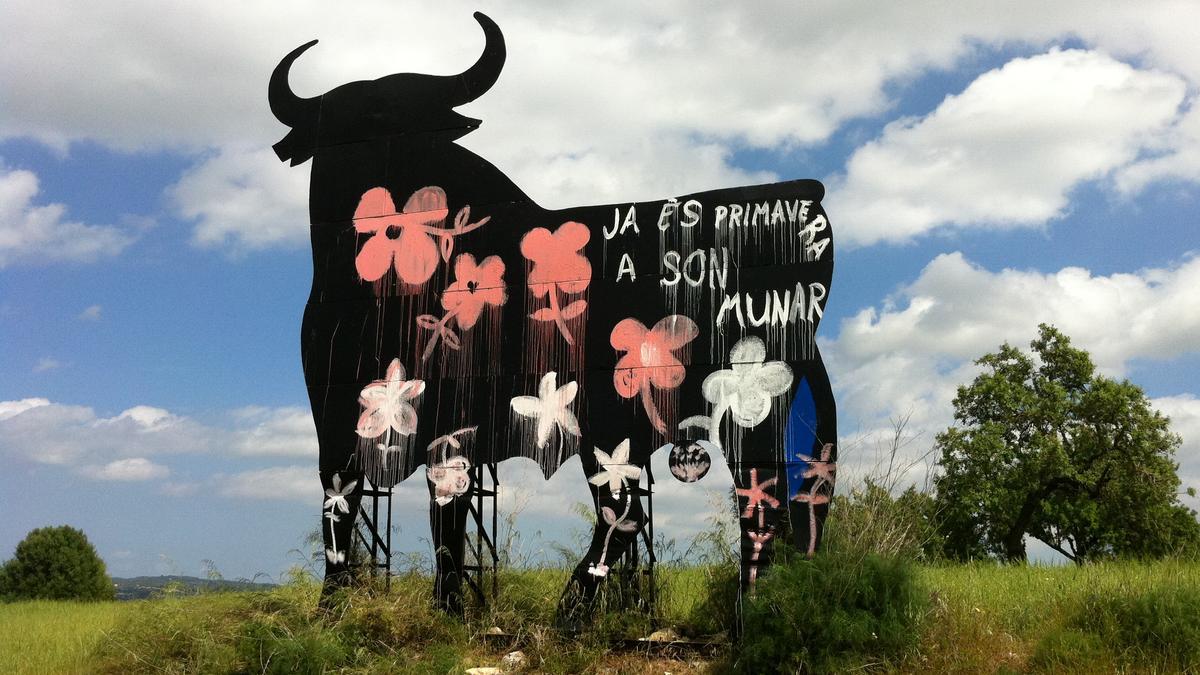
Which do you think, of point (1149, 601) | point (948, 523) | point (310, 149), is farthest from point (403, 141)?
point (948, 523)

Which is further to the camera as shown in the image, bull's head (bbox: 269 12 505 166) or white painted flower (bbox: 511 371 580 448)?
bull's head (bbox: 269 12 505 166)

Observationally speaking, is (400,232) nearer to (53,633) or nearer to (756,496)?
(756,496)

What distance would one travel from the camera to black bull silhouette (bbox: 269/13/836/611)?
9.73 meters

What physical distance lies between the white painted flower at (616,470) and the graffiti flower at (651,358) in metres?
0.43

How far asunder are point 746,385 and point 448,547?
366cm

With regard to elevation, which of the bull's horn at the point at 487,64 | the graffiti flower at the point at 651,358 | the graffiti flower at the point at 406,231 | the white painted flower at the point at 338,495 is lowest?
Result: the white painted flower at the point at 338,495

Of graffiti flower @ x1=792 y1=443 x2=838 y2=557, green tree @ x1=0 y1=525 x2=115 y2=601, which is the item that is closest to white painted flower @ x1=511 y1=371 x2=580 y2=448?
graffiti flower @ x1=792 y1=443 x2=838 y2=557

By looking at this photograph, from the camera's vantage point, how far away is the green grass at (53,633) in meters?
11.4

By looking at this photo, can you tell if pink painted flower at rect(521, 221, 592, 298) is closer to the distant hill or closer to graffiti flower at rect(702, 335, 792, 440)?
graffiti flower at rect(702, 335, 792, 440)

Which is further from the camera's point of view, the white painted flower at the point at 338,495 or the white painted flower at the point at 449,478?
the white painted flower at the point at 338,495

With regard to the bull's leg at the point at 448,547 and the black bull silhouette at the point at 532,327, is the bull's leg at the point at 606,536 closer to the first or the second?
the black bull silhouette at the point at 532,327

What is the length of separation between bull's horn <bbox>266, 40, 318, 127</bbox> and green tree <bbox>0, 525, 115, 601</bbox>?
11833mm

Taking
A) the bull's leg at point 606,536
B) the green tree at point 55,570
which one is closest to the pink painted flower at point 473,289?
the bull's leg at point 606,536

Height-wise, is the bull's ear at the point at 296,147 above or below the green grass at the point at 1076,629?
above
